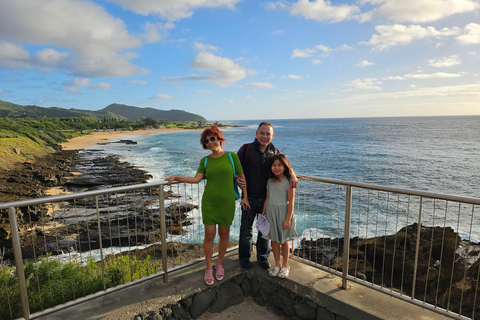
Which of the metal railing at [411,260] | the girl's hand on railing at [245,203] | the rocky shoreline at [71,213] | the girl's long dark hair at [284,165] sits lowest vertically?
the rocky shoreline at [71,213]

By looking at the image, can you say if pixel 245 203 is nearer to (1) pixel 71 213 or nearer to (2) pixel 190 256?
(2) pixel 190 256

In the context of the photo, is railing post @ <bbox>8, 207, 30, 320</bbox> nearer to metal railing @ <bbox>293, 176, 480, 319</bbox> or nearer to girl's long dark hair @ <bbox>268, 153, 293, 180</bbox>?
girl's long dark hair @ <bbox>268, 153, 293, 180</bbox>

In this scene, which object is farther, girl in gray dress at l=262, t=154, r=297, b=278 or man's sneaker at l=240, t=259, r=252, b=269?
man's sneaker at l=240, t=259, r=252, b=269

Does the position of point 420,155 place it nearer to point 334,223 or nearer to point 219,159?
point 334,223

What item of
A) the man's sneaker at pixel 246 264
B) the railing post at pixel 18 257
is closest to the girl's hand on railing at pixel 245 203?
the man's sneaker at pixel 246 264

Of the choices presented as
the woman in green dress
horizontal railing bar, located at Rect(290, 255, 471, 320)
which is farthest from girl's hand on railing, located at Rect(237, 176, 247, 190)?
horizontal railing bar, located at Rect(290, 255, 471, 320)

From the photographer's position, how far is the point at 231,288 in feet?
12.2

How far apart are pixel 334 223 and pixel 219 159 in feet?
37.6

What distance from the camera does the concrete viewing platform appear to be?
3078 mm

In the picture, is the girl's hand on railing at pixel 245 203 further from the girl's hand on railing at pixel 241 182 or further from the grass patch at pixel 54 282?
the grass patch at pixel 54 282

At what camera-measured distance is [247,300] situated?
3.76 metres

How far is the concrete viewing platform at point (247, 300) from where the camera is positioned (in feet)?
10.1

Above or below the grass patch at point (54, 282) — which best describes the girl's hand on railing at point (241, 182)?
above

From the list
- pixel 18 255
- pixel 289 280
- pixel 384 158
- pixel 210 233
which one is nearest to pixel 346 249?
pixel 289 280
